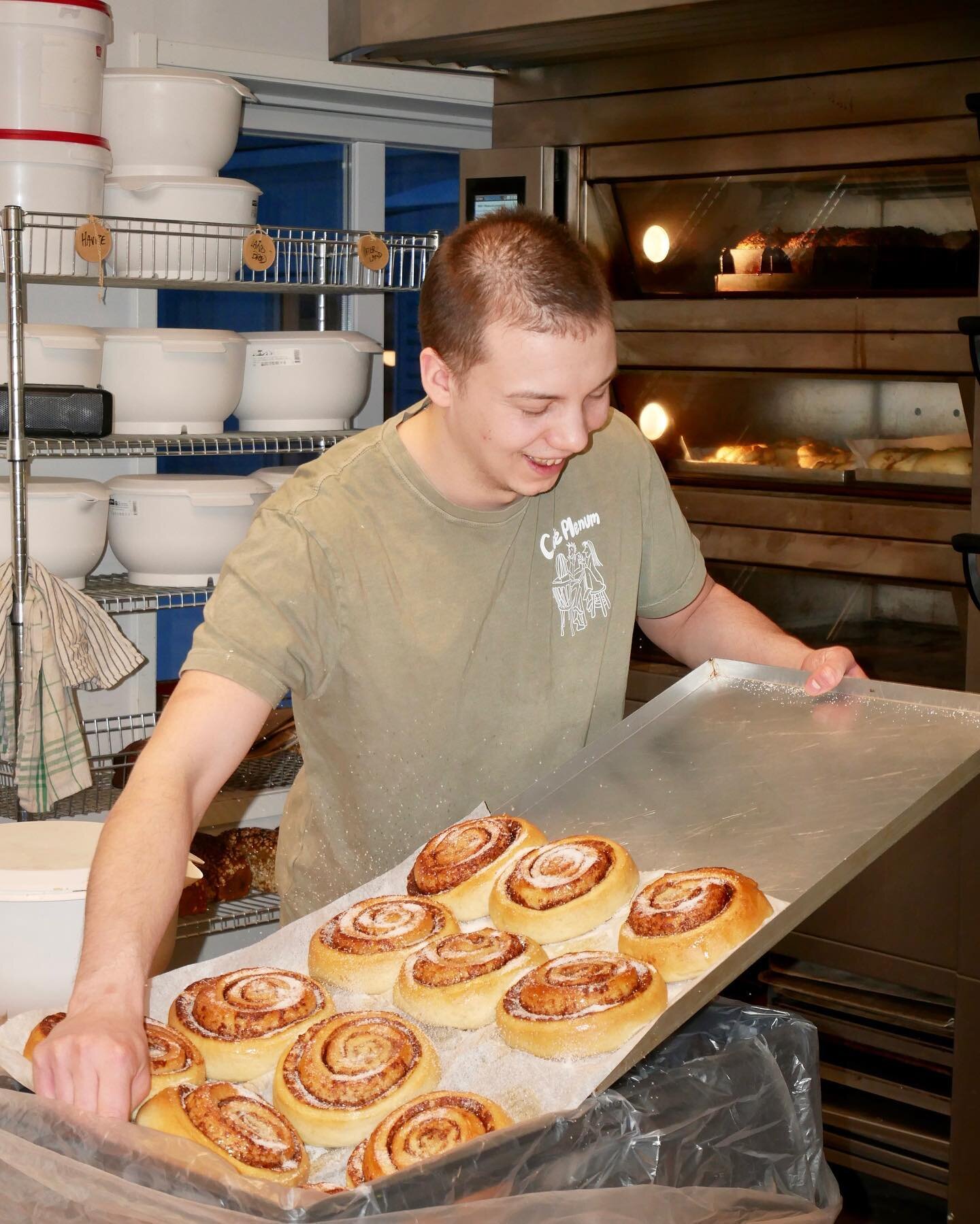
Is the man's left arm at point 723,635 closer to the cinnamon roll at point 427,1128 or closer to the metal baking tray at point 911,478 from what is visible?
the metal baking tray at point 911,478

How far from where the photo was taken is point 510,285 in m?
1.40

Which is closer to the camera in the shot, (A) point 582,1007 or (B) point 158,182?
(A) point 582,1007

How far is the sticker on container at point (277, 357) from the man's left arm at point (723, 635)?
1152mm

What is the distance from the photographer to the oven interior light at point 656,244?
9.00ft

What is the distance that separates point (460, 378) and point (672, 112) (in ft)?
4.58

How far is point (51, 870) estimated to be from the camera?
139 cm

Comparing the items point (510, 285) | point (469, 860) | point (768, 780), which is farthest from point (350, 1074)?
point (510, 285)

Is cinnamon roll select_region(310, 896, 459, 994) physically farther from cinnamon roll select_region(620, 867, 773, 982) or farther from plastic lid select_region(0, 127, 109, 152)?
plastic lid select_region(0, 127, 109, 152)

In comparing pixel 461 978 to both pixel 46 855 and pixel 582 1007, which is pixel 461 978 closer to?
pixel 582 1007

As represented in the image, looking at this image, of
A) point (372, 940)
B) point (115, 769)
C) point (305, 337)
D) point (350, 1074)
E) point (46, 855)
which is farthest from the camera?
point (115, 769)

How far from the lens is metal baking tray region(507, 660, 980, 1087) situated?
4.08 feet

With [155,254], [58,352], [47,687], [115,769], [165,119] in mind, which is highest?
[165,119]

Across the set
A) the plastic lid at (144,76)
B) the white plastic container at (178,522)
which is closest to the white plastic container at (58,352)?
the white plastic container at (178,522)

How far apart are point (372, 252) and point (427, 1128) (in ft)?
7.36
